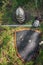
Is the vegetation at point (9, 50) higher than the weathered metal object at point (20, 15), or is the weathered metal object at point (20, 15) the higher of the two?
the weathered metal object at point (20, 15)

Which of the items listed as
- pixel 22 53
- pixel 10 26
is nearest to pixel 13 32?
pixel 10 26

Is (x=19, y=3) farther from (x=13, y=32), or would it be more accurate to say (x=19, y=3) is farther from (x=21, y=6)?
(x=13, y=32)

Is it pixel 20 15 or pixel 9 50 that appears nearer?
pixel 9 50

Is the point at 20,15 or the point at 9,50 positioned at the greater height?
the point at 20,15

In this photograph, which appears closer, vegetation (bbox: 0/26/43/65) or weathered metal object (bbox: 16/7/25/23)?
vegetation (bbox: 0/26/43/65)

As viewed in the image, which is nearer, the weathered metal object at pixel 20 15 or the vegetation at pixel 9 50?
the vegetation at pixel 9 50

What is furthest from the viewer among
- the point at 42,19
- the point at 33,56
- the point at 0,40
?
the point at 42,19

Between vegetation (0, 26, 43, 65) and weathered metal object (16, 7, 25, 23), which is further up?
weathered metal object (16, 7, 25, 23)

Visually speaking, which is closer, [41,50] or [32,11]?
[41,50]
